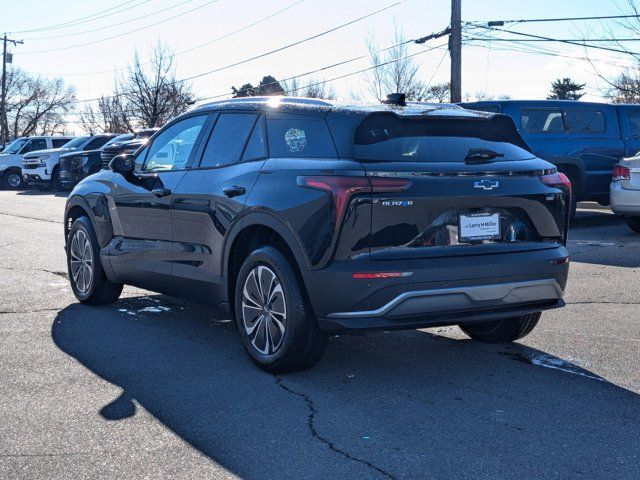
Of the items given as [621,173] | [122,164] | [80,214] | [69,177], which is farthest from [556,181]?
[69,177]

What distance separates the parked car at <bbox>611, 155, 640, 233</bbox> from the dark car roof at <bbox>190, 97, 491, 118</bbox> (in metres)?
7.04

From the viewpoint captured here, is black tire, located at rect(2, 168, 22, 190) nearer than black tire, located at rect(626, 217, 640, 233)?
No

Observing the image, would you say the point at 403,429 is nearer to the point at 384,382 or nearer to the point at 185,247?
the point at 384,382

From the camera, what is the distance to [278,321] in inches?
205

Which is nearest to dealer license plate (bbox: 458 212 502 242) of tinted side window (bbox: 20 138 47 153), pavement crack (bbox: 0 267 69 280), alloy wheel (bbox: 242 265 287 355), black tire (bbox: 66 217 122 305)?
alloy wheel (bbox: 242 265 287 355)

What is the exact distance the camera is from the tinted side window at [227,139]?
5891mm

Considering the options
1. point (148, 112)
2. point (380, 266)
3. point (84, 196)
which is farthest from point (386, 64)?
point (380, 266)

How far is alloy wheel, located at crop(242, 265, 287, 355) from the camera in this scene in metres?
5.20

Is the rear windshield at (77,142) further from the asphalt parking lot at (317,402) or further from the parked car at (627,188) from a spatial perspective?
the asphalt parking lot at (317,402)

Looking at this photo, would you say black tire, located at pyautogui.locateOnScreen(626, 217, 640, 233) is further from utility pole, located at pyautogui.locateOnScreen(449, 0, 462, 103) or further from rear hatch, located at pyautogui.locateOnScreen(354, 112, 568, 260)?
utility pole, located at pyautogui.locateOnScreen(449, 0, 462, 103)

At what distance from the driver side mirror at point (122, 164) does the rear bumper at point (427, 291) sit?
2.57 m

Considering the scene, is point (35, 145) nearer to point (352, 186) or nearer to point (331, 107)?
point (331, 107)

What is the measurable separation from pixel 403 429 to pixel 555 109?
10.7 m

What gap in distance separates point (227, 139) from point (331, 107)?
1.08 m
